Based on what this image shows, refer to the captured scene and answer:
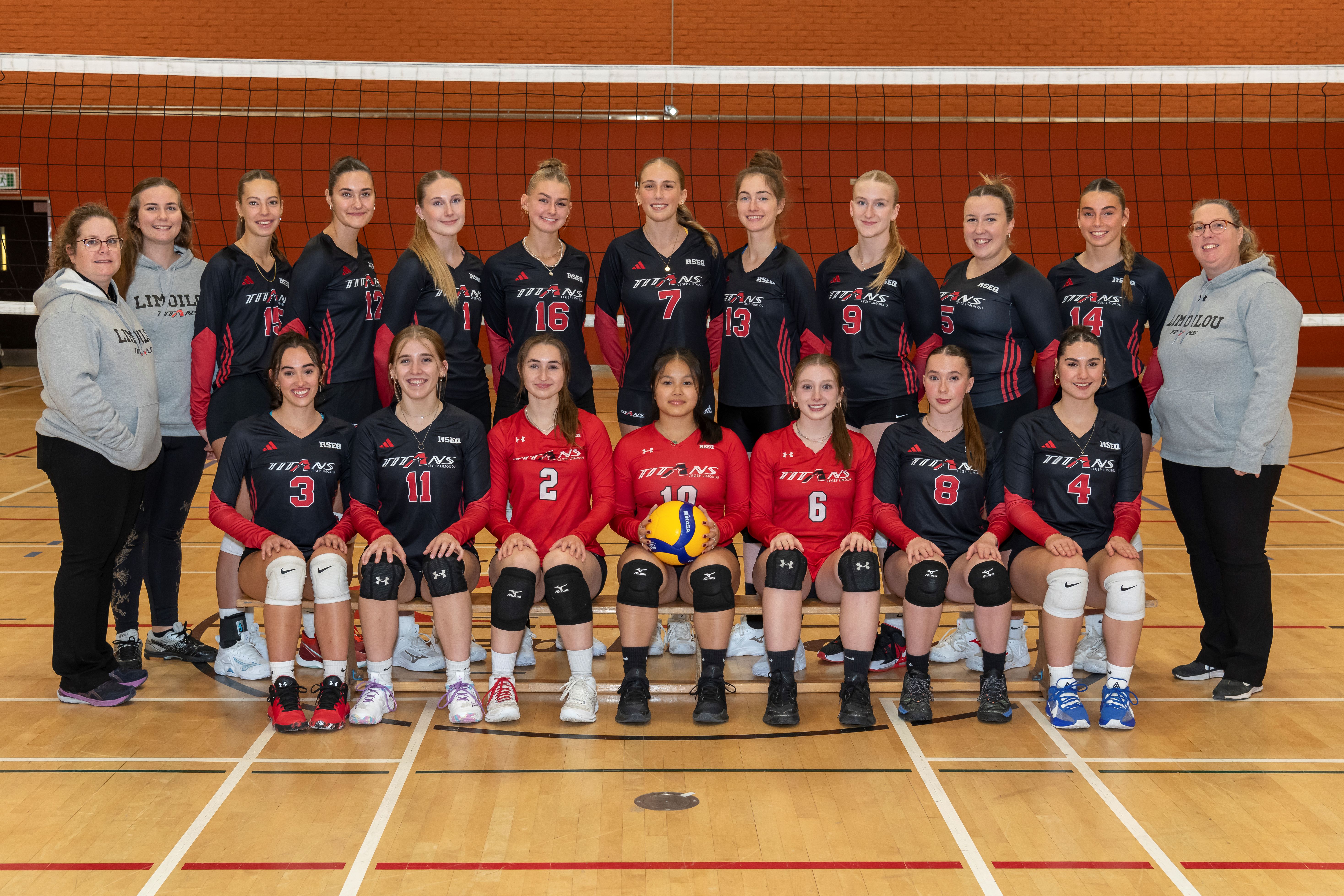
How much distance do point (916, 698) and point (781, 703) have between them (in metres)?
0.47

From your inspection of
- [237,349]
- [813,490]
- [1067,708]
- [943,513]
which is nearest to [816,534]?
[813,490]

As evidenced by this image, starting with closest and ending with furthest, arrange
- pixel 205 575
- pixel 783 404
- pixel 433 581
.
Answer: pixel 433 581 < pixel 783 404 < pixel 205 575

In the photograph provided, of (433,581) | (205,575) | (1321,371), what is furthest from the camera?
(1321,371)

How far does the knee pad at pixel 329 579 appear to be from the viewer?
380cm

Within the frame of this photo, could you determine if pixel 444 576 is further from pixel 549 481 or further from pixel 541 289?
pixel 541 289

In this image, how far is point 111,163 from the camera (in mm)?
12344

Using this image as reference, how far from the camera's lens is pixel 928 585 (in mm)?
3791

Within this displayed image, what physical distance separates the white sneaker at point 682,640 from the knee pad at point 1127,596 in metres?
1.64

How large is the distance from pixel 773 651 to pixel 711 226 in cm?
934

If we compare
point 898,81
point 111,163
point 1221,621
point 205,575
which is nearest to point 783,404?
point 1221,621

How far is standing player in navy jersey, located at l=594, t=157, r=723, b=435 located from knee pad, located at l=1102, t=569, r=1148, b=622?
62.7 inches

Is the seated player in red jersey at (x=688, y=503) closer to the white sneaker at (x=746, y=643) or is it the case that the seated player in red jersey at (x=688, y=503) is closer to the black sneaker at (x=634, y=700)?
the black sneaker at (x=634, y=700)

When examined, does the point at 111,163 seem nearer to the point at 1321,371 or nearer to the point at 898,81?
the point at 898,81

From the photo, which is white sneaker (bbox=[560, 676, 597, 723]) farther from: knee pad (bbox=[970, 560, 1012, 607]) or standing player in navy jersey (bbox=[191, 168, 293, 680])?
knee pad (bbox=[970, 560, 1012, 607])
